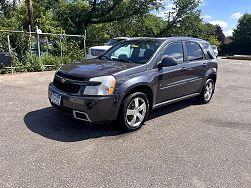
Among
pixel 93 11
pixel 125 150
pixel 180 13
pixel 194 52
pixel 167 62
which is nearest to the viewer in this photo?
pixel 125 150

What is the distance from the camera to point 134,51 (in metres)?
5.55

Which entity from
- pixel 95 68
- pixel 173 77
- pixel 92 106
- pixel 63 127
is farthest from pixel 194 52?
pixel 63 127

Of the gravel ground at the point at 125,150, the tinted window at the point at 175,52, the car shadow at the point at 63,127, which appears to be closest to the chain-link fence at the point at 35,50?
the gravel ground at the point at 125,150

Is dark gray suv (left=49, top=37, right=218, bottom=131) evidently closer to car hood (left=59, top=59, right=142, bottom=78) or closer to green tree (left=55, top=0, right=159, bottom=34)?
car hood (left=59, top=59, right=142, bottom=78)

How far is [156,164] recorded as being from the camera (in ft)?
12.1

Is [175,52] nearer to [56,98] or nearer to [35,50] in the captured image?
[56,98]

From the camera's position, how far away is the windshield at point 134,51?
5219 millimetres

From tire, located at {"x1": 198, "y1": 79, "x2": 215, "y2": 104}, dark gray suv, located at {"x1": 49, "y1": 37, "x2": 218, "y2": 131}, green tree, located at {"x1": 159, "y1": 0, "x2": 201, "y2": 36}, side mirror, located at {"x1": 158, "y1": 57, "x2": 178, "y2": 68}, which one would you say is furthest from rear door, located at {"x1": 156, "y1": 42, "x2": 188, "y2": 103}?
green tree, located at {"x1": 159, "y1": 0, "x2": 201, "y2": 36}

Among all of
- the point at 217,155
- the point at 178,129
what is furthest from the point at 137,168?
the point at 178,129

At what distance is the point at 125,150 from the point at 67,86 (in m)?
1.44

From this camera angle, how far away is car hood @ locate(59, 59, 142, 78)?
446cm

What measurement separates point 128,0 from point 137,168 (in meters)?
24.5

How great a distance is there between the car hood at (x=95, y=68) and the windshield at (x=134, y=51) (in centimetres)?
27

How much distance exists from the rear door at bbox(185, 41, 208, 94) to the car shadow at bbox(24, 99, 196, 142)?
1347mm
